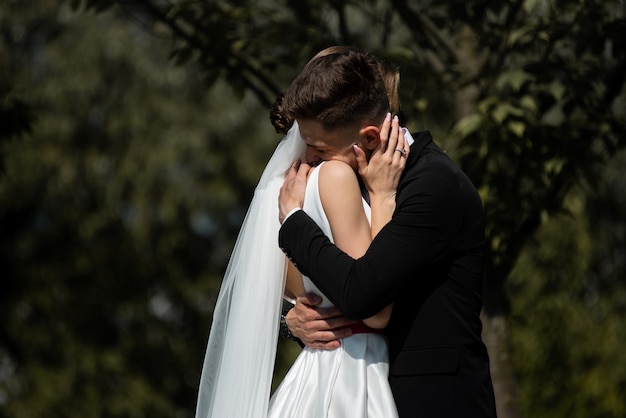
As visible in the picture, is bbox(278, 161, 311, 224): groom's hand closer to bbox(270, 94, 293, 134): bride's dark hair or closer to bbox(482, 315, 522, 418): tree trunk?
bbox(270, 94, 293, 134): bride's dark hair

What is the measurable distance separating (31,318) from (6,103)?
7500 mm

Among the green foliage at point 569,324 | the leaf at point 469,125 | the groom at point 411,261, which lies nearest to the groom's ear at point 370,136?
the groom at point 411,261

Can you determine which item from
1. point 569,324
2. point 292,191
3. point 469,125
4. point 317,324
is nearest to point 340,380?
point 317,324

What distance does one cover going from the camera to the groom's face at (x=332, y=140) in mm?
2533

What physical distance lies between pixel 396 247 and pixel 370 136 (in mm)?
325

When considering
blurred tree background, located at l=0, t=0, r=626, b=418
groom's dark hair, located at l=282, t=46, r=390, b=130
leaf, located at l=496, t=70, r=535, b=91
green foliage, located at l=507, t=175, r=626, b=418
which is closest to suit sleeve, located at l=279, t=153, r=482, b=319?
groom's dark hair, located at l=282, t=46, r=390, b=130

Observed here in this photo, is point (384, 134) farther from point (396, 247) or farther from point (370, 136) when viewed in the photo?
point (396, 247)

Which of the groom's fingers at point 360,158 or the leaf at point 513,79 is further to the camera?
the leaf at point 513,79

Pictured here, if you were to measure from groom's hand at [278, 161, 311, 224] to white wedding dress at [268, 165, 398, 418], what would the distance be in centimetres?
2

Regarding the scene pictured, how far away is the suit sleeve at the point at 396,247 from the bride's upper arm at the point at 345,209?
42mm

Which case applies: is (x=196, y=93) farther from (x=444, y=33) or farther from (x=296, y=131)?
(x=296, y=131)

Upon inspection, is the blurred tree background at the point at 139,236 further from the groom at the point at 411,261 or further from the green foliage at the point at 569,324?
the groom at the point at 411,261

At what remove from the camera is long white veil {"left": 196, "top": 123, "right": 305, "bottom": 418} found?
8.93 ft

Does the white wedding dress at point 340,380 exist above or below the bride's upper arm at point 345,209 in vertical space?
below
